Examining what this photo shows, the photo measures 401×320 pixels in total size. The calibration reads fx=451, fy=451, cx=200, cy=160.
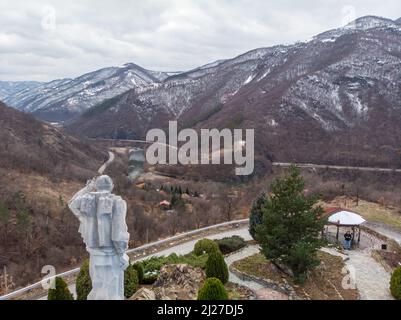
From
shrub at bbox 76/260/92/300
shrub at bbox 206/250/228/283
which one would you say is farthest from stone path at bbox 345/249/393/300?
shrub at bbox 76/260/92/300

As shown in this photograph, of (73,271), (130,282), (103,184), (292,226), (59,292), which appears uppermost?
(103,184)

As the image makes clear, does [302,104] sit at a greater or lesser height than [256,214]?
greater

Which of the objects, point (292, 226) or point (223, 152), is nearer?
point (292, 226)

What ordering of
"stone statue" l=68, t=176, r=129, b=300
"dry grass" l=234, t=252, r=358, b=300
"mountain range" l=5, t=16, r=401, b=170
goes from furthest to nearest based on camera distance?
"mountain range" l=5, t=16, r=401, b=170, "dry grass" l=234, t=252, r=358, b=300, "stone statue" l=68, t=176, r=129, b=300

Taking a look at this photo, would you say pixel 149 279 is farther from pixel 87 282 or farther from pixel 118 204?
pixel 118 204

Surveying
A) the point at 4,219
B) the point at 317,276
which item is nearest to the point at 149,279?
the point at 317,276

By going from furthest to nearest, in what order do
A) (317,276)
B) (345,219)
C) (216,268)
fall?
(345,219) → (317,276) → (216,268)

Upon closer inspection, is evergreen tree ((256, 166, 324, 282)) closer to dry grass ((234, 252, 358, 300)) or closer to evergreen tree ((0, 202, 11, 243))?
dry grass ((234, 252, 358, 300))
